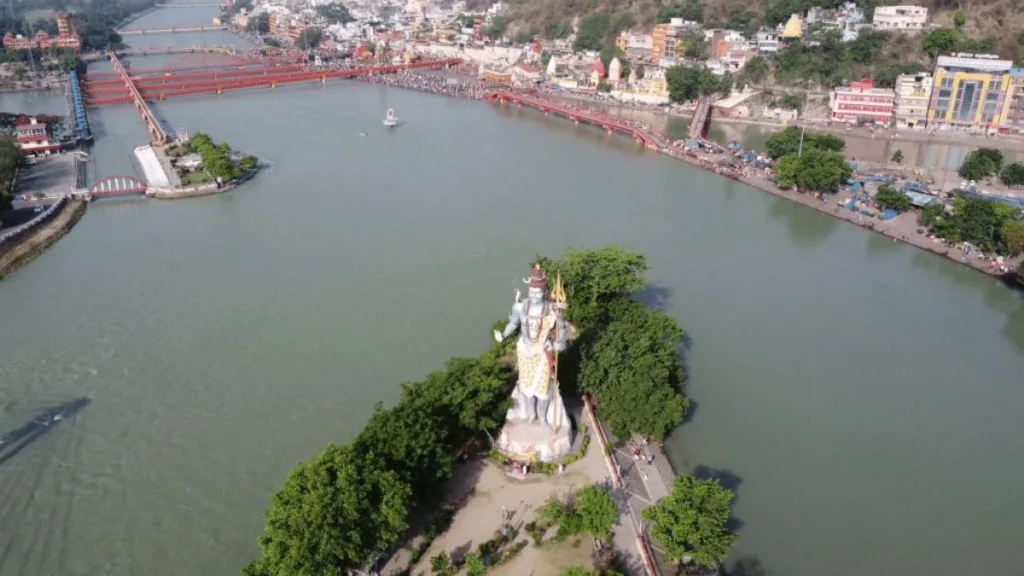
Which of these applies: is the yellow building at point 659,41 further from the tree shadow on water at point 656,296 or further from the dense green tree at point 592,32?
the tree shadow on water at point 656,296

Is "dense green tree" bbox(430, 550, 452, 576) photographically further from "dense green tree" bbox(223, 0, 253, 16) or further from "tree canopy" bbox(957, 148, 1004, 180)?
"dense green tree" bbox(223, 0, 253, 16)

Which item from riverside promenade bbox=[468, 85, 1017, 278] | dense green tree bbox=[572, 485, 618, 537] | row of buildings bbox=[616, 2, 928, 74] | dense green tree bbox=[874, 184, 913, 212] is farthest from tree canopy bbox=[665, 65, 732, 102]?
dense green tree bbox=[572, 485, 618, 537]

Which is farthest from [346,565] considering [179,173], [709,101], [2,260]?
[709,101]

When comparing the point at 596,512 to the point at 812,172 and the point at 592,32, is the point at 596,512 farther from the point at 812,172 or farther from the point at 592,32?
the point at 592,32

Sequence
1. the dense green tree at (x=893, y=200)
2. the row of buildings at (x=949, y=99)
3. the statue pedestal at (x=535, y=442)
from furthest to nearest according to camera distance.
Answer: the row of buildings at (x=949, y=99)
the dense green tree at (x=893, y=200)
the statue pedestal at (x=535, y=442)

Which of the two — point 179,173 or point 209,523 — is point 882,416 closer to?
point 209,523

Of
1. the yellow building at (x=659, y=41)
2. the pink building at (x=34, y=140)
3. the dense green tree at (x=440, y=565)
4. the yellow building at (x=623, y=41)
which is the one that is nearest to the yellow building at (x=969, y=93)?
the yellow building at (x=659, y=41)
